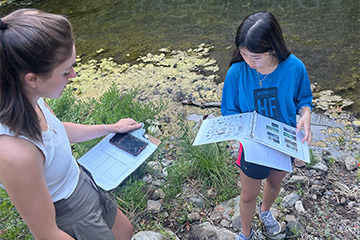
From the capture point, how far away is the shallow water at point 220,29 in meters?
4.02

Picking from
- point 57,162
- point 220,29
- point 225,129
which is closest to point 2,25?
point 57,162

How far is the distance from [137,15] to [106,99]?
341 centimetres

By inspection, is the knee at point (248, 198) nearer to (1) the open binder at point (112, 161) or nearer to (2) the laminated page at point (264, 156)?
(2) the laminated page at point (264, 156)

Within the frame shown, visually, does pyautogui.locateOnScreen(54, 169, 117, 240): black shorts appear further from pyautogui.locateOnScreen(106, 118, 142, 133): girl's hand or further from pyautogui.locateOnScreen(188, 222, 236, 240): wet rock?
pyautogui.locateOnScreen(188, 222, 236, 240): wet rock

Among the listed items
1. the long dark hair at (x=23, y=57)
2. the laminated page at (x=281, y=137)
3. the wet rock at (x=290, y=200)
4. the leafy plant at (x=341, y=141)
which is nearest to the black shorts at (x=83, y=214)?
the long dark hair at (x=23, y=57)

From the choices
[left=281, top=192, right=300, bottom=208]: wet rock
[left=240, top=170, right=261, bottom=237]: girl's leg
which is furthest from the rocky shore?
[left=240, top=170, right=261, bottom=237]: girl's leg

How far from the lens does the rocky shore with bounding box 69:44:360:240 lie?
7.47 feet

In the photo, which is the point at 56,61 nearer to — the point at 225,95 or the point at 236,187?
the point at 225,95

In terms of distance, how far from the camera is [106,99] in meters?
3.31

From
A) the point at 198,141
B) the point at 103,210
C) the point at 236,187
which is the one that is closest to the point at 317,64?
the point at 236,187

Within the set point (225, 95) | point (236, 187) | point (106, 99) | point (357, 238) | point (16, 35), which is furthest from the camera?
point (106, 99)

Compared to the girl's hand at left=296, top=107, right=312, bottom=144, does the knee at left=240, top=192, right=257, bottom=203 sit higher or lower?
lower

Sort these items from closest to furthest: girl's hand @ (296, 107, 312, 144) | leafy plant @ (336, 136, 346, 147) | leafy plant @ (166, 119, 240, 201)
A: girl's hand @ (296, 107, 312, 144)
leafy plant @ (166, 119, 240, 201)
leafy plant @ (336, 136, 346, 147)

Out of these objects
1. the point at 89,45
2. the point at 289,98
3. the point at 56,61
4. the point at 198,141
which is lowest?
the point at 89,45
